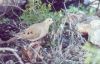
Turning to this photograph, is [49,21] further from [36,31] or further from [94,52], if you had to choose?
[94,52]

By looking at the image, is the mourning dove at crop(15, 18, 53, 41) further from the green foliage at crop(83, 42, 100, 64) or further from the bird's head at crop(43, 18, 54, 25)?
the green foliage at crop(83, 42, 100, 64)

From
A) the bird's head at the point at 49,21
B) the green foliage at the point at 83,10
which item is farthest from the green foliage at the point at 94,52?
the green foliage at the point at 83,10

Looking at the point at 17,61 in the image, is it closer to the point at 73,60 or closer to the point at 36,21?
the point at 73,60

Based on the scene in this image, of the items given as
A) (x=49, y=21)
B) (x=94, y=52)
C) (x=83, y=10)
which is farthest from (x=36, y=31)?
(x=94, y=52)

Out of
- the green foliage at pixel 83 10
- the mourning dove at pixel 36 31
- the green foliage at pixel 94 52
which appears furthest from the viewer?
the green foliage at pixel 83 10

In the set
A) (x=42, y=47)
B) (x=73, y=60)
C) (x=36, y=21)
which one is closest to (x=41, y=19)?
(x=36, y=21)

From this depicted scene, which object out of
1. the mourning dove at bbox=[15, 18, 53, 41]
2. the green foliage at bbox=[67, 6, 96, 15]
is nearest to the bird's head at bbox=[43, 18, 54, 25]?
the mourning dove at bbox=[15, 18, 53, 41]

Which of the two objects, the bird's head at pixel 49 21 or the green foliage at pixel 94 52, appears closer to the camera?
the green foliage at pixel 94 52

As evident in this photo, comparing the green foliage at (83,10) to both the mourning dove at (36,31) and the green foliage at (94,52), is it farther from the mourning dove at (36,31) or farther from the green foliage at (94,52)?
the green foliage at (94,52)

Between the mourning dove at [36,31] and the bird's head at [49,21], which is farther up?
the bird's head at [49,21]
